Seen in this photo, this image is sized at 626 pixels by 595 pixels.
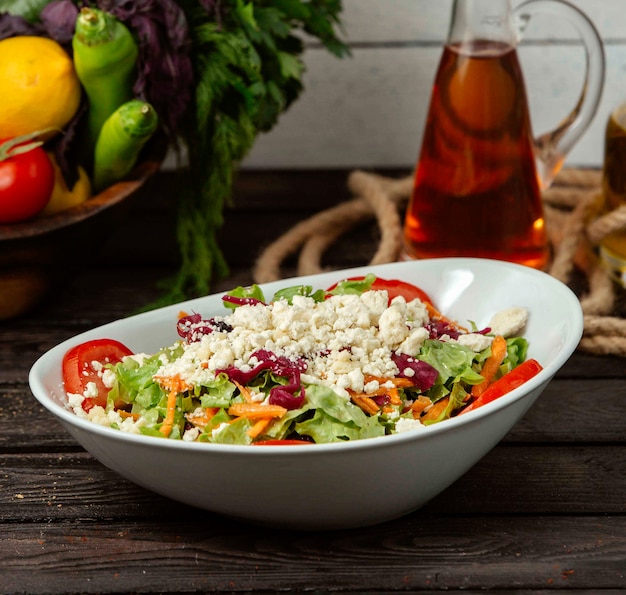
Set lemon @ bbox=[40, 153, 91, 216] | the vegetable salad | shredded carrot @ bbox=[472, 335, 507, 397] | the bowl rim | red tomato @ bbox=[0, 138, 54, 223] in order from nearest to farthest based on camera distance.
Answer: the bowl rim → the vegetable salad → shredded carrot @ bbox=[472, 335, 507, 397] → red tomato @ bbox=[0, 138, 54, 223] → lemon @ bbox=[40, 153, 91, 216]

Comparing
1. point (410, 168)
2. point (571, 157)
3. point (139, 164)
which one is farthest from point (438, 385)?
point (571, 157)

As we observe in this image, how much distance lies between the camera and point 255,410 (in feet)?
3.04

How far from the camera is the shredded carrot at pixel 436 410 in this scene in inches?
39.2

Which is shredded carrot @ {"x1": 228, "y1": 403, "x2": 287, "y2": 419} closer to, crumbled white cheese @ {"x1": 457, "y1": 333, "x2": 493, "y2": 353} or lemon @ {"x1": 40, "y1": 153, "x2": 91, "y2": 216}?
crumbled white cheese @ {"x1": 457, "y1": 333, "x2": 493, "y2": 353}

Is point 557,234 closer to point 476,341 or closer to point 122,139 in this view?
point 476,341

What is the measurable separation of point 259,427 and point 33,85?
2.35ft

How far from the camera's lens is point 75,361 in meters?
1.04

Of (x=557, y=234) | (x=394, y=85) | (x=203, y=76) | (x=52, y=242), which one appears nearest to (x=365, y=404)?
(x=52, y=242)

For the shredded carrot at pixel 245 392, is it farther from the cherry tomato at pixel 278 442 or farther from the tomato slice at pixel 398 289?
the tomato slice at pixel 398 289

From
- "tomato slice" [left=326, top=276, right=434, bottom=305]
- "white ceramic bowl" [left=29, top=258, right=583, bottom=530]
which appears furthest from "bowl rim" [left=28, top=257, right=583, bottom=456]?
"tomato slice" [left=326, top=276, right=434, bottom=305]

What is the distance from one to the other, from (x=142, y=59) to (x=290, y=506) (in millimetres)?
793

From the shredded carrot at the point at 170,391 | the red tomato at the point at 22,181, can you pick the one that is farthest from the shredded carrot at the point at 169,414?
the red tomato at the point at 22,181

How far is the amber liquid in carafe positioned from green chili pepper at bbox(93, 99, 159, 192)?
0.45m

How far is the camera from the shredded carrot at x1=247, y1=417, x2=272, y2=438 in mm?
907
